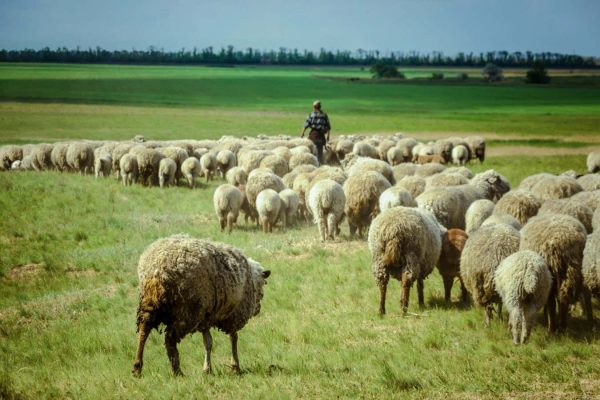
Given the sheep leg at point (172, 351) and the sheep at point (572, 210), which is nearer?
the sheep leg at point (172, 351)

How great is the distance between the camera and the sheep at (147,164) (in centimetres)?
2544

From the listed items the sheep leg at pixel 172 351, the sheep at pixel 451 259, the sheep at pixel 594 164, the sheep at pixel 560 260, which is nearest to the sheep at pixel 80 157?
the sheep at pixel 594 164

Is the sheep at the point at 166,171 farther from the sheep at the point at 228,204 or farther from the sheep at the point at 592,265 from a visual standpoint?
the sheep at the point at 592,265

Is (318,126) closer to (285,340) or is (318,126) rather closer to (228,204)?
(228,204)

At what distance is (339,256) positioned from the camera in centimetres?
1478

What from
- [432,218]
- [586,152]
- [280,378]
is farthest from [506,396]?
[586,152]

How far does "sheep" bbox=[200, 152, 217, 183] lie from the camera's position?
26703 millimetres

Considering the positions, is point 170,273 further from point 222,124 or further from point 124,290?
point 222,124

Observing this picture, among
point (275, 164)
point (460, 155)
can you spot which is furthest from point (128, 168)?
point (460, 155)

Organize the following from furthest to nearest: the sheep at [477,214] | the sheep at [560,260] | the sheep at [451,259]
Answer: the sheep at [477,214] < the sheep at [451,259] < the sheep at [560,260]

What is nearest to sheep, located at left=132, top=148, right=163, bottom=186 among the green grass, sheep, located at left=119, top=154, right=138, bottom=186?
sheep, located at left=119, top=154, right=138, bottom=186

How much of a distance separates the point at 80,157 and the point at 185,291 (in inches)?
898

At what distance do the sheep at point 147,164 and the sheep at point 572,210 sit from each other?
15994 millimetres

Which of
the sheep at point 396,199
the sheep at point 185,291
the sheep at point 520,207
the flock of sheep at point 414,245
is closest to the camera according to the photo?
the sheep at point 185,291
